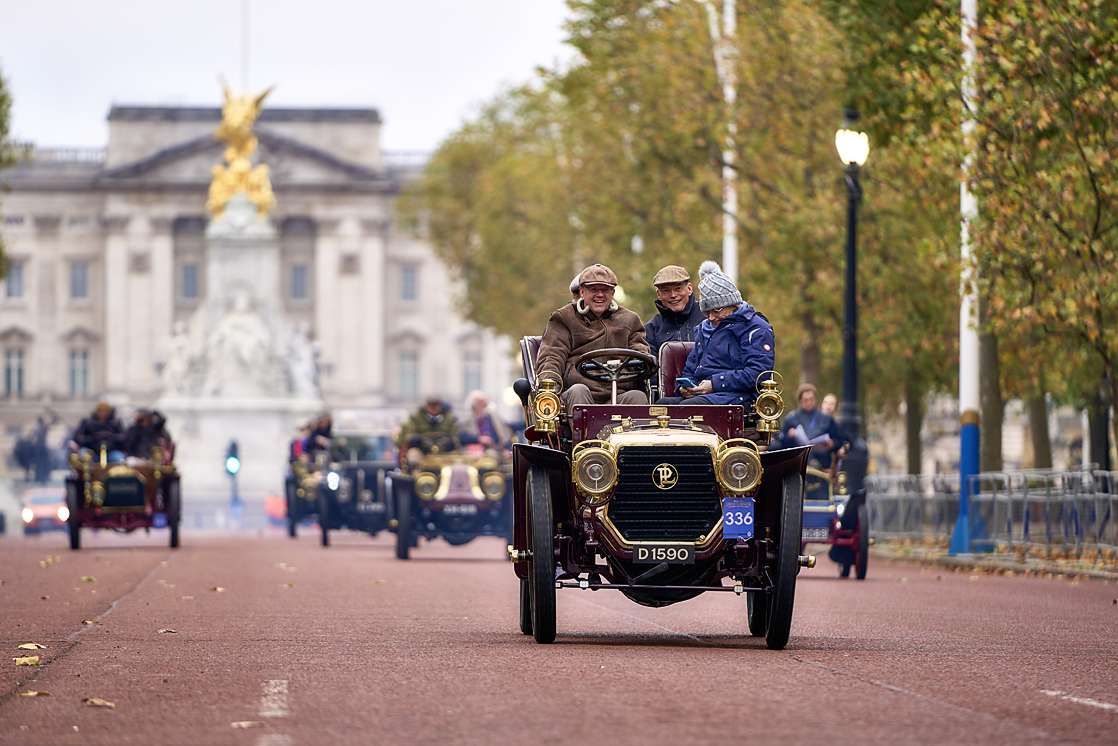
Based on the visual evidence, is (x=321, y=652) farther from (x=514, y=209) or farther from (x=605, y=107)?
(x=514, y=209)

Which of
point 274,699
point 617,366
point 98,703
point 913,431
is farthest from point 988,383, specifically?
point 98,703

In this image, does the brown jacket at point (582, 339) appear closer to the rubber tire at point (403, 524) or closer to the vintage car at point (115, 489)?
the rubber tire at point (403, 524)

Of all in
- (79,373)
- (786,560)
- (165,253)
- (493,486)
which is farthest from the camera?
(79,373)

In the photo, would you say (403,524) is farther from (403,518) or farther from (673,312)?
(673,312)

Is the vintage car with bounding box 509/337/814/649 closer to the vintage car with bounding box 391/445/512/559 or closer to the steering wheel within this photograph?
the steering wheel

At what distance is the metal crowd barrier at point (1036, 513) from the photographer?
27.0 metres

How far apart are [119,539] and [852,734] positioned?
36.3 meters

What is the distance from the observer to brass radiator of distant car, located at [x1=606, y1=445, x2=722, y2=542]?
539 inches

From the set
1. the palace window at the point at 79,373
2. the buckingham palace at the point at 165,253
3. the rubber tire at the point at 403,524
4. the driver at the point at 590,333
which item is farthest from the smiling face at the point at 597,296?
the palace window at the point at 79,373

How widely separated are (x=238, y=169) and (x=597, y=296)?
215 ft

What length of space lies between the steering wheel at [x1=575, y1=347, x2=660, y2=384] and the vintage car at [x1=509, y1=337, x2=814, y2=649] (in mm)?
488

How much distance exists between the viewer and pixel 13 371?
5443 inches

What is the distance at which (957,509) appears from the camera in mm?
33594

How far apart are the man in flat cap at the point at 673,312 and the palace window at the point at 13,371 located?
126m
